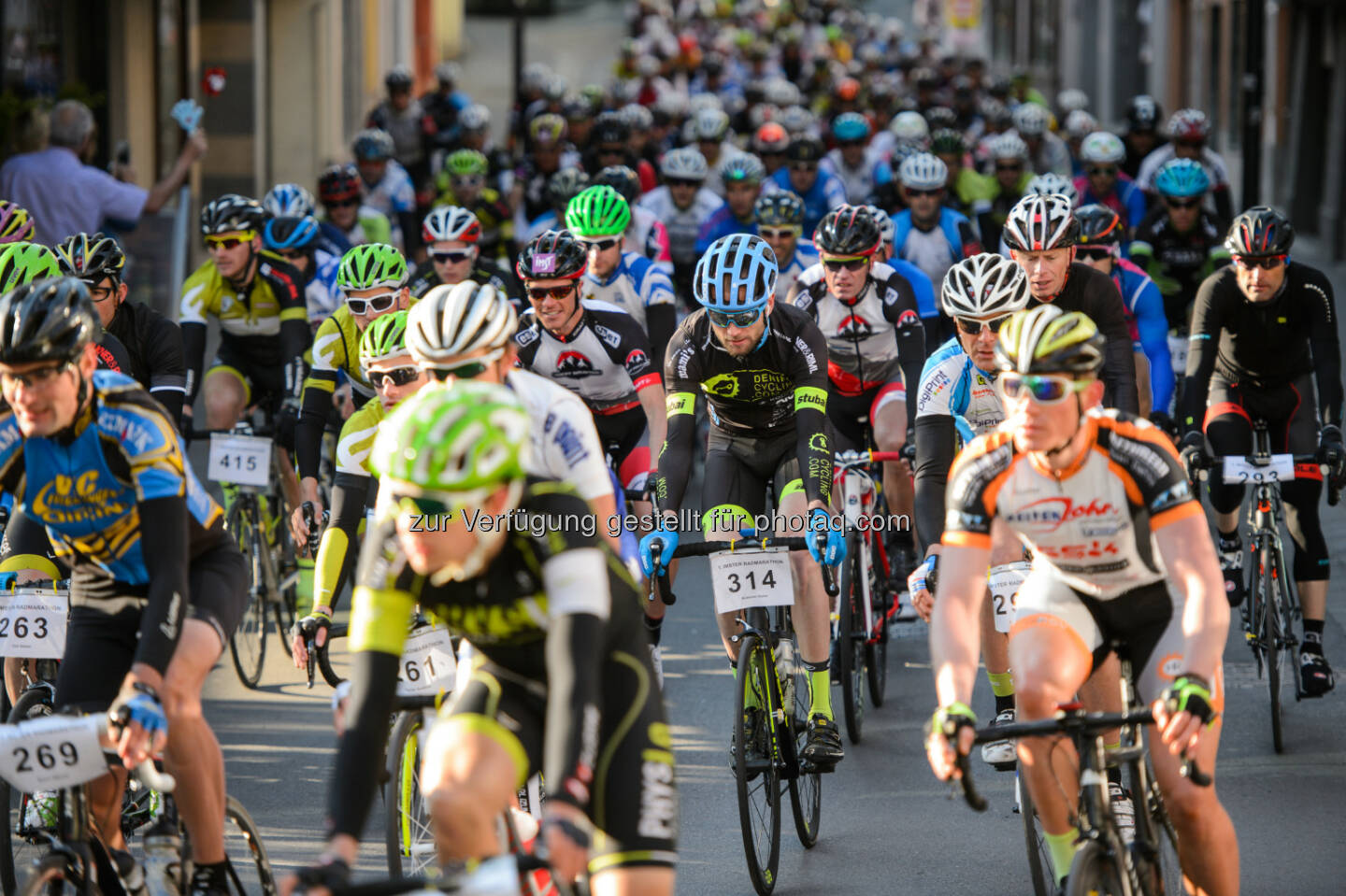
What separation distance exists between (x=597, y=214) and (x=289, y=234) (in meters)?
1.86

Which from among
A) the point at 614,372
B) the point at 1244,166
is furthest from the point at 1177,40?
the point at 614,372

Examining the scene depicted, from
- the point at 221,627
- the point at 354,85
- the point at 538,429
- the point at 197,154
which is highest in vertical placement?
the point at 354,85

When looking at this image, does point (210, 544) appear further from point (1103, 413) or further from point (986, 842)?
point (986, 842)

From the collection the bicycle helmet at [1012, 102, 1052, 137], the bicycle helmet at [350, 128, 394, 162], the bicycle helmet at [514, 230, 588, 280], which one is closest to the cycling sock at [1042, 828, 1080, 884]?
the bicycle helmet at [514, 230, 588, 280]

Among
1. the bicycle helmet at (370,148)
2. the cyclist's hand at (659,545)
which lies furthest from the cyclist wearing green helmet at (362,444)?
the bicycle helmet at (370,148)

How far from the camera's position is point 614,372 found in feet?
28.3

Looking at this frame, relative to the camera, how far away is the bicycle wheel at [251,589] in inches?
360

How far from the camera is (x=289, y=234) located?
34.6ft

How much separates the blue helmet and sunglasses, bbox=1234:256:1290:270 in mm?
2393

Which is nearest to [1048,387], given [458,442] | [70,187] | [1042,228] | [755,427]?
[458,442]

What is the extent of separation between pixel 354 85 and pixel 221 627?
31080 millimetres

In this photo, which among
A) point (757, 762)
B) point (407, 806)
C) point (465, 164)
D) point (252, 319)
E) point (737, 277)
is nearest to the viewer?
point (407, 806)

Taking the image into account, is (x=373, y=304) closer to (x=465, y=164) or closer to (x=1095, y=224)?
(x=1095, y=224)

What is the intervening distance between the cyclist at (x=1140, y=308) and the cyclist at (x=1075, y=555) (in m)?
3.58
